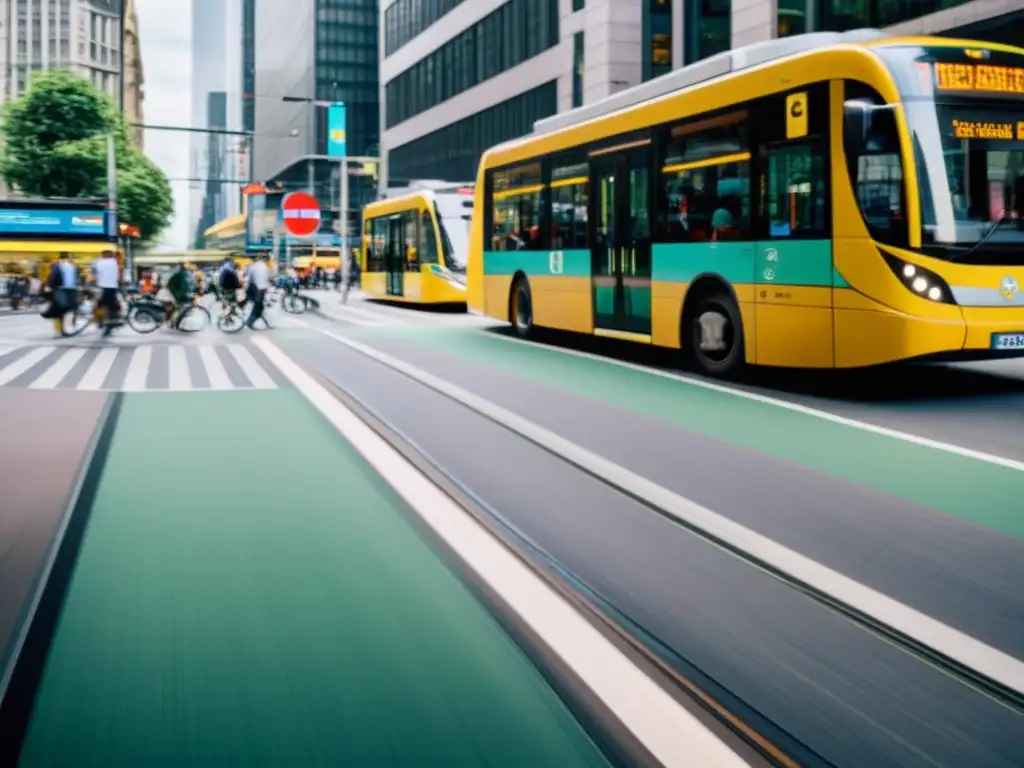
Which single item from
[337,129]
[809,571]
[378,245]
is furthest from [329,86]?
[809,571]

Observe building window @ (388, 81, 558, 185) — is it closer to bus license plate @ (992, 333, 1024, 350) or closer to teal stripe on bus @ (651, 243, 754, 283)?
teal stripe on bus @ (651, 243, 754, 283)

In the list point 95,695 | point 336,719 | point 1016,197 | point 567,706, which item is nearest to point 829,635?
point 567,706

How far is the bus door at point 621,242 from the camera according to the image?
15867 mm

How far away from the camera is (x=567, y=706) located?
3.63 m

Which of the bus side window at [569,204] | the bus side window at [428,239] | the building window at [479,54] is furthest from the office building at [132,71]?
the bus side window at [569,204]

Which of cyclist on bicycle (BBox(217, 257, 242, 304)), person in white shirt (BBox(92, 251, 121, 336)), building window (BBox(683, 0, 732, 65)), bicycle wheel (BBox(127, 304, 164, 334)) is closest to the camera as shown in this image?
person in white shirt (BBox(92, 251, 121, 336))

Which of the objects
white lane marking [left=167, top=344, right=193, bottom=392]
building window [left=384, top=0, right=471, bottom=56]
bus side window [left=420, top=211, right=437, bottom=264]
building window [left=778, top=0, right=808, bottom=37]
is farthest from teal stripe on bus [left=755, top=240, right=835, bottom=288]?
building window [left=384, top=0, right=471, bottom=56]

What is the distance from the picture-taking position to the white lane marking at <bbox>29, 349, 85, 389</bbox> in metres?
14.7

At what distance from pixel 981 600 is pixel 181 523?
3.61 m

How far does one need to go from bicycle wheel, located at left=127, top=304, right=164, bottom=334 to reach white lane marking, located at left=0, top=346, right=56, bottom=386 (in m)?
3.49

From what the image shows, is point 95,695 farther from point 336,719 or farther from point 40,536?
point 40,536

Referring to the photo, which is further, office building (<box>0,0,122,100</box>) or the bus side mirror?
office building (<box>0,0,122,100</box>)

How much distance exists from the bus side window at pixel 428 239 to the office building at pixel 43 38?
9971cm

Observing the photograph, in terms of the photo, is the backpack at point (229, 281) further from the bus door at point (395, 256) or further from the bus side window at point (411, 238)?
the bus door at point (395, 256)
